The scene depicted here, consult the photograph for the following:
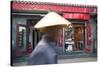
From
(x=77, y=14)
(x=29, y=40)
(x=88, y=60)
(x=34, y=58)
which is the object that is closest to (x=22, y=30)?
(x=29, y=40)

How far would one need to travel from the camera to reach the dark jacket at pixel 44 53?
1068 mm

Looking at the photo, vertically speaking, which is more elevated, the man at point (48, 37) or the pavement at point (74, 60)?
the man at point (48, 37)

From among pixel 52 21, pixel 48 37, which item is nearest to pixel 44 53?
pixel 48 37

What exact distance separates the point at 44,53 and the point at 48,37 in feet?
0.38

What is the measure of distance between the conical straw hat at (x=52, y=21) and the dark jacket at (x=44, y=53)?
0.07m

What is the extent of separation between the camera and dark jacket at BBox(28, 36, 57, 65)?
1.07 metres

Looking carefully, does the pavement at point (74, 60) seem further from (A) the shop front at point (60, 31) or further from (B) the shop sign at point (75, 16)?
(B) the shop sign at point (75, 16)

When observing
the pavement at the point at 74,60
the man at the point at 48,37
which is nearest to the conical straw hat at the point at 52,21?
the man at the point at 48,37

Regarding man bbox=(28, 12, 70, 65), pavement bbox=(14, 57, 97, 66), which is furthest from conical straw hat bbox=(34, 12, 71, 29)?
pavement bbox=(14, 57, 97, 66)

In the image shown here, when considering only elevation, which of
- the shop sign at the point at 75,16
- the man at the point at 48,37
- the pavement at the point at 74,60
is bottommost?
the pavement at the point at 74,60

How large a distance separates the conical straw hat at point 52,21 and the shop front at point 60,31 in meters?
0.02

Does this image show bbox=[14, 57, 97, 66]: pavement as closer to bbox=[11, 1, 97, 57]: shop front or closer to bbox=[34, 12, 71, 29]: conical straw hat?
bbox=[11, 1, 97, 57]: shop front

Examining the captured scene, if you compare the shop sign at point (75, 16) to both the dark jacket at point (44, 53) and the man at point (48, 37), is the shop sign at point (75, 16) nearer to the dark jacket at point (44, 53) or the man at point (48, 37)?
the man at point (48, 37)

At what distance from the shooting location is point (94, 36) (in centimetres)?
116
